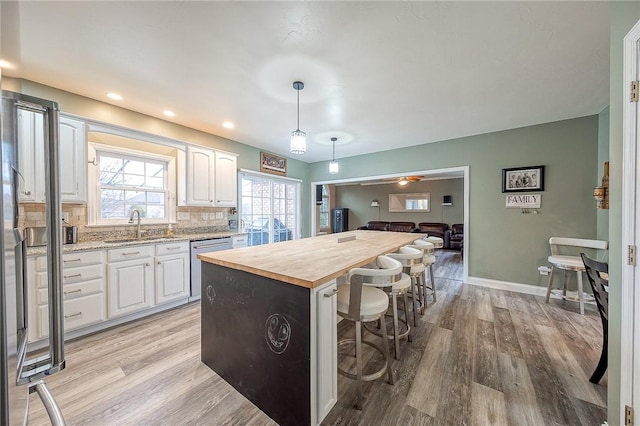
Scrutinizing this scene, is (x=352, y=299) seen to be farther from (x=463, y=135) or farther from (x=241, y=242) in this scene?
(x=463, y=135)

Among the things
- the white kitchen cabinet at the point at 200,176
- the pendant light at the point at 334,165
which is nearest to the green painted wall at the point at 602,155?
the pendant light at the point at 334,165

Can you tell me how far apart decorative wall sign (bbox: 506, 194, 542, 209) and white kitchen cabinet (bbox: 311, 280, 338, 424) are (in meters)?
3.69

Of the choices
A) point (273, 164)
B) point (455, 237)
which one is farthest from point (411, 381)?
point (455, 237)

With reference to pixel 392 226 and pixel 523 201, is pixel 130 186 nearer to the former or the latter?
pixel 523 201

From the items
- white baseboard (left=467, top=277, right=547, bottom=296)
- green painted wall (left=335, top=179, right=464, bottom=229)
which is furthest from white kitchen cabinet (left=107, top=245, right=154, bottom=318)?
green painted wall (left=335, top=179, right=464, bottom=229)

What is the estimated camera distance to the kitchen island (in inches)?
49.0

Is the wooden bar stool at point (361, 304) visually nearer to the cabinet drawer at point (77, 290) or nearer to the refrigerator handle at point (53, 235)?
the refrigerator handle at point (53, 235)

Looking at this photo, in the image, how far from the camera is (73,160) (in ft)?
7.96

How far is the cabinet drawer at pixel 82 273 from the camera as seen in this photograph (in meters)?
2.19

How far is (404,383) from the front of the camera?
169 centimetres

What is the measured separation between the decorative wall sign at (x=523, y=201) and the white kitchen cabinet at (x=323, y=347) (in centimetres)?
369

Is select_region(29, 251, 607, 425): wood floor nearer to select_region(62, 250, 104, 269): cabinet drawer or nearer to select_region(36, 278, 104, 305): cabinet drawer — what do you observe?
select_region(36, 278, 104, 305): cabinet drawer

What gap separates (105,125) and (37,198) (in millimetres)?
1036

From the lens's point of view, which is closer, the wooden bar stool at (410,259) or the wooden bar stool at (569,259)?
the wooden bar stool at (410,259)
